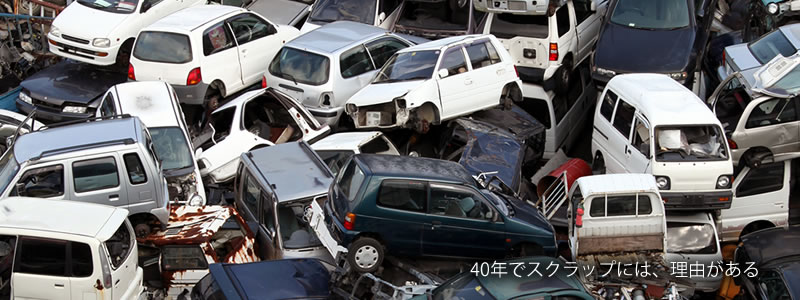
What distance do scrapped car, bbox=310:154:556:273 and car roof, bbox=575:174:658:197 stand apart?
2.82 feet

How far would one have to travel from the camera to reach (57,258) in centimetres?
1059

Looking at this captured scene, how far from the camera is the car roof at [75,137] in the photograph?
12547 mm

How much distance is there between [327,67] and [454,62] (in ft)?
7.34

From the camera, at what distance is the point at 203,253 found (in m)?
12.0

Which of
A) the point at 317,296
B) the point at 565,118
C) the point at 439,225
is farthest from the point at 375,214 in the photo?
the point at 565,118

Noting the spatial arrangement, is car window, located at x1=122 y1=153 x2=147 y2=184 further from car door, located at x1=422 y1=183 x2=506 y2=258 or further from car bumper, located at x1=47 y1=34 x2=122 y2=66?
car bumper, located at x1=47 y1=34 x2=122 y2=66

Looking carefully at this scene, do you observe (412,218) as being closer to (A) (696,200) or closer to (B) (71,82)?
(A) (696,200)

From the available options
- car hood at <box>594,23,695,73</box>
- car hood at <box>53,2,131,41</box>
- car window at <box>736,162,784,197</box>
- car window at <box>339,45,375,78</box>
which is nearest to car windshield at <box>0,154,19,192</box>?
car hood at <box>53,2,131,41</box>

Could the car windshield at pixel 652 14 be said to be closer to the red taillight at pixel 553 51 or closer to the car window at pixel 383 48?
the red taillight at pixel 553 51

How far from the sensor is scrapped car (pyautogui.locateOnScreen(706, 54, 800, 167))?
14.9 metres

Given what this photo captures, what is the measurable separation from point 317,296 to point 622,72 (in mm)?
8526

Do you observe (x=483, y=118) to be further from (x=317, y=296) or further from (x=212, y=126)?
(x=317, y=296)

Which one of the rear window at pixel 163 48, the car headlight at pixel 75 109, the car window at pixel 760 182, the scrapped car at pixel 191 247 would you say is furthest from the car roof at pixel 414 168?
the car headlight at pixel 75 109

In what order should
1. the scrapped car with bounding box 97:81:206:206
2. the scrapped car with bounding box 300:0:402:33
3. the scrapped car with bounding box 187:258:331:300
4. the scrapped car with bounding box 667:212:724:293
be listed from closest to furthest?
the scrapped car with bounding box 187:258:331:300 → the scrapped car with bounding box 667:212:724:293 → the scrapped car with bounding box 97:81:206:206 → the scrapped car with bounding box 300:0:402:33
